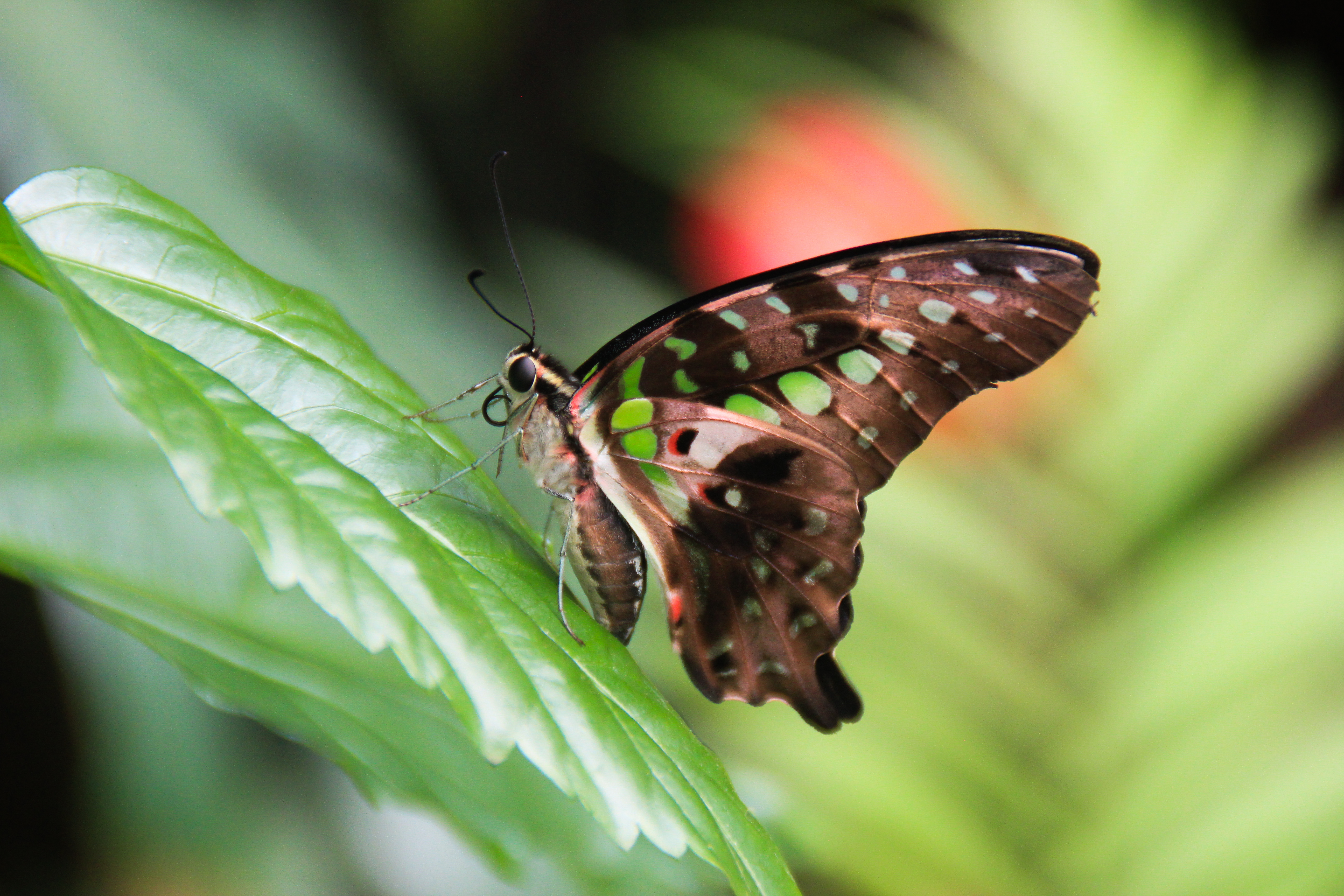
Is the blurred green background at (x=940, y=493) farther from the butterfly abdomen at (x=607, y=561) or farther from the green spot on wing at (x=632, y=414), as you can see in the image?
the green spot on wing at (x=632, y=414)

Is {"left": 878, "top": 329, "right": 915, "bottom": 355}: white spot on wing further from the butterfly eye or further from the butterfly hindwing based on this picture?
the butterfly eye

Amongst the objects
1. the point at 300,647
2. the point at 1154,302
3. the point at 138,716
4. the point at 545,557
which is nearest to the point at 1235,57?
the point at 1154,302

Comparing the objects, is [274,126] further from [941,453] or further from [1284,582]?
[1284,582]

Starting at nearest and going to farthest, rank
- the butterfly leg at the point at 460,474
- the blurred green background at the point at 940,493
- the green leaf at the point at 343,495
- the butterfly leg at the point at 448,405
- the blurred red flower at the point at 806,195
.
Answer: the green leaf at the point at 343,495 < the butterfly leg at the point at 460,474 < the butterfly leg at the point at 448,405 < the blurred green background at the point at 940,493 < the blurred red flower at the point at 806,195

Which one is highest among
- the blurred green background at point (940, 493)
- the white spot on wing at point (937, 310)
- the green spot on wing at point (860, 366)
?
the white spot on wing at point (937, 310)

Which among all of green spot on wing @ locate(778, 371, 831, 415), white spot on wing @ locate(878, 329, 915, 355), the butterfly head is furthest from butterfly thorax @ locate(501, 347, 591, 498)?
white spot on wing @ locate(878, 329, 915, 355)

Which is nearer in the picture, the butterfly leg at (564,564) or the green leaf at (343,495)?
the green leaf at (343,495)

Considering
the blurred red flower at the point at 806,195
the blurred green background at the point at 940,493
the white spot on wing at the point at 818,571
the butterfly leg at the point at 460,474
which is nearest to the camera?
the butterfly leg at the point at 460,474

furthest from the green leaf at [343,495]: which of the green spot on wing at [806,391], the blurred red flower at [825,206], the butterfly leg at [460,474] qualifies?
the blurred red flower at [825,206]
